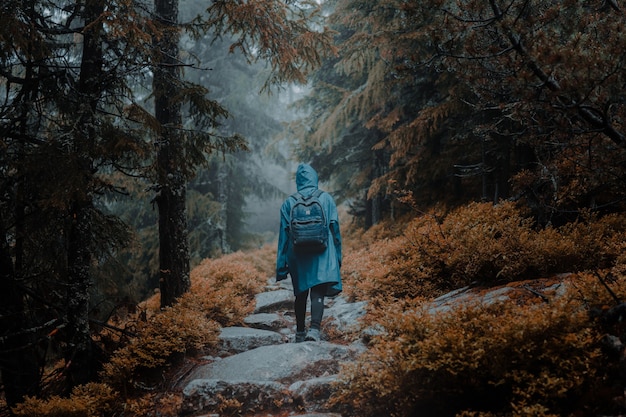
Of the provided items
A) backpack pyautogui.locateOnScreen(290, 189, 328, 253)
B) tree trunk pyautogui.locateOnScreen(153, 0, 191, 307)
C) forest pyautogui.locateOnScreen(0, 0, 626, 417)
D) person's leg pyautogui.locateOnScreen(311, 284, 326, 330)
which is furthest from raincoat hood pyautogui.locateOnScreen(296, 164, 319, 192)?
tree trunk pyautogui.locateOnScreen(153, 0, 191, 307)

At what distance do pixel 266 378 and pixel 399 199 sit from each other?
11.3 ft

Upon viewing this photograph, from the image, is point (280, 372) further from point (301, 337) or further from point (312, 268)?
point (312, 268)

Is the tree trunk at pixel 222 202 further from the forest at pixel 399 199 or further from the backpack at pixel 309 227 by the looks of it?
the backpack at pixel 309 227

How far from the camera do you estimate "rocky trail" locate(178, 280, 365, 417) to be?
416cm

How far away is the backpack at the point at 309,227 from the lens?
18.7ft

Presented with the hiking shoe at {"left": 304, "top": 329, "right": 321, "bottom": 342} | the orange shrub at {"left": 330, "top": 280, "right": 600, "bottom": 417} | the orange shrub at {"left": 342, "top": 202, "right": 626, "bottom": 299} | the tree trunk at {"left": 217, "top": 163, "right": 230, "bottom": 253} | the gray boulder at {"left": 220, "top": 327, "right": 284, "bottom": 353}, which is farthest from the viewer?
the tree trunk at {"left": 217, "top": 163, "right": 230, "bottom": 253}

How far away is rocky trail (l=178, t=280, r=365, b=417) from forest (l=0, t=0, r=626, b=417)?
29 cm

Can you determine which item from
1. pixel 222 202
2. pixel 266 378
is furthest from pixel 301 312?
pixel 222 202

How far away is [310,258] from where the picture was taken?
591 cm

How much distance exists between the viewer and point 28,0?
509 centimetres

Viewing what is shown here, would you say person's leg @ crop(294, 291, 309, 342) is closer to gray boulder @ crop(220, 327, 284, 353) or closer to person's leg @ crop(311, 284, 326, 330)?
person's leg @ crop(311, 284, 326, 330)

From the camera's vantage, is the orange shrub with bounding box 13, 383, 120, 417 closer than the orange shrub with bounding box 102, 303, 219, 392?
Yes

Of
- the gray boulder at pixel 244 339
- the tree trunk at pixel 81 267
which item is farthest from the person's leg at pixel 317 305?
the tree trunk at pixel 81 267

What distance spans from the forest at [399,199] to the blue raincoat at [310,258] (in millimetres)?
859
